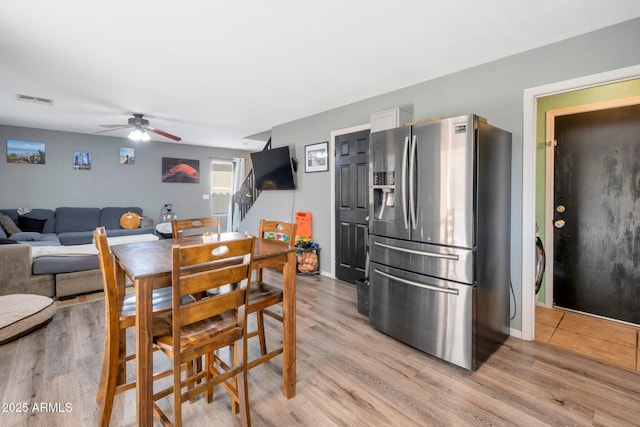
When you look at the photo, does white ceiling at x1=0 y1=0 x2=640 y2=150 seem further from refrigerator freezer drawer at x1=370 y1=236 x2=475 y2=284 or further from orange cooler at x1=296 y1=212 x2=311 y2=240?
orange cooler at x1=296 y1=212 x2=311 y2=240

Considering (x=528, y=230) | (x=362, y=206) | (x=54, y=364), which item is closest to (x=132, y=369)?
(x=54, y=364)

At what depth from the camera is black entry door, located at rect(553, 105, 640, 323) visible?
274 cm

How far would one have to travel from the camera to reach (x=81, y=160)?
6.15 m

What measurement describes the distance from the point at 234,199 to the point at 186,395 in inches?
260

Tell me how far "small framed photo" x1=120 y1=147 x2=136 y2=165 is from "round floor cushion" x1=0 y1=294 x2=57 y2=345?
449 centimetres

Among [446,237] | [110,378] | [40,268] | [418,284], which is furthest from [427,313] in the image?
[40,268]

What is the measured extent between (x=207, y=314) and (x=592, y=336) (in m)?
3.20

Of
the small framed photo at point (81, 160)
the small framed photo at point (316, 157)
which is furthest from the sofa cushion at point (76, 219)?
the small framed photo at point (316, 157)

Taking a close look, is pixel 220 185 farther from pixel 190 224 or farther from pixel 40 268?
pixel 190 224

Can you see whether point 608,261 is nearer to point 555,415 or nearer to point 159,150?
point 555,415

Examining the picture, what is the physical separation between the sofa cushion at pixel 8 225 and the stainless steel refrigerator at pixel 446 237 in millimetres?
5914

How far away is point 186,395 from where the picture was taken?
4.54ft

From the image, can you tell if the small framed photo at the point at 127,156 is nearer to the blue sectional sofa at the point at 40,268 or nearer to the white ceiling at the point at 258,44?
the blue sectional sofa at the point at 40,268

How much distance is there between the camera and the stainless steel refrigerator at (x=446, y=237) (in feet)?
6.93
